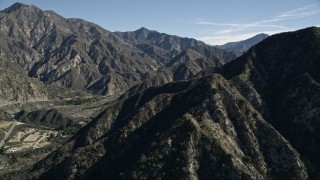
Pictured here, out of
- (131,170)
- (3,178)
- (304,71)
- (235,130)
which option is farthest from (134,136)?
(304,71)

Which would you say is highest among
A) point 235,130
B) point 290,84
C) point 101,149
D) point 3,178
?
point 290,84

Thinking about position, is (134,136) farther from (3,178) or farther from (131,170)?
(3,178)

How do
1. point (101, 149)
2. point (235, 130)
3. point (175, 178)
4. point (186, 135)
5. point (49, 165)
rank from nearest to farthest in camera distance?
point (175, 178) → point (186, 135) → point (235, 130) → point (101, 149) → point (49, 165)

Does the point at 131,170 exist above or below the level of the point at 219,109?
below

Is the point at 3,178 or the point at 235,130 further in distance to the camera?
the point at 3,178

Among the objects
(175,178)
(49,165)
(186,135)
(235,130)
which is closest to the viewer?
(175,178)

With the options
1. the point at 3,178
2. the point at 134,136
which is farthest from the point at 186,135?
the point at 3,178

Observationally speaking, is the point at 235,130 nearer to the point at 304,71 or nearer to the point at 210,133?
the point at 210,133
